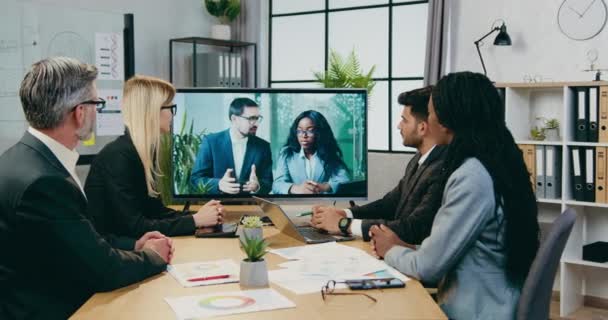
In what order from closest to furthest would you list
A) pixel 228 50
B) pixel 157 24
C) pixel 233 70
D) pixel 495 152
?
pixel 495 152 → pixel 157 24 → pixel 233 70 → pixel 228 50

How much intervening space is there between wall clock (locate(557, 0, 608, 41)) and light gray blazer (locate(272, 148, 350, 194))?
Result: 7.40 ft

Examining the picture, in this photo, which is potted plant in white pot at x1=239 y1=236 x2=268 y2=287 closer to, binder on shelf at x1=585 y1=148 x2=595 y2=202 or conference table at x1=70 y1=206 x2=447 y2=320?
conference table at x1=70 y1=206 x2=447 y2=320

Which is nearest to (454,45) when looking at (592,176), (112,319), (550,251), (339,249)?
(592,176)

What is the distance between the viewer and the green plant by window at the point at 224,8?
19.6 ft

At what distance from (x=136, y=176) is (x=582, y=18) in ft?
10.3

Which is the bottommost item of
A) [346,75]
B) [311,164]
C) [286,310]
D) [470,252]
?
[286,310]

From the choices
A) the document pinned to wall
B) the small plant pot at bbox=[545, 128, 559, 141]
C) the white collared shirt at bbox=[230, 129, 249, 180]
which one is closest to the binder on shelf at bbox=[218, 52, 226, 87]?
the document pinned to wall

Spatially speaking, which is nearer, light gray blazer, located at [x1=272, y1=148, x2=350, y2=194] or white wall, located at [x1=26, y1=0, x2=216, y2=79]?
light gray blazer, located at [x1=272, y1=148, x2=350, y2=194]

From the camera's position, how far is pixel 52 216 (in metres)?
1.84

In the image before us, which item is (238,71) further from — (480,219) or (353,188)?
(480,219)

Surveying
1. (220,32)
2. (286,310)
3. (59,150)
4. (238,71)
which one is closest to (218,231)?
(59,150)

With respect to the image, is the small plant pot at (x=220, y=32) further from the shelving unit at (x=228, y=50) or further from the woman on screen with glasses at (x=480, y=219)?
the woman on screen with glasses at (x=480, y=219)

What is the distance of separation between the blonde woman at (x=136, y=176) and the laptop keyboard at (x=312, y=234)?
349 mm

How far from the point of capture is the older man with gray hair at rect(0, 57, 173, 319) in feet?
6.08
